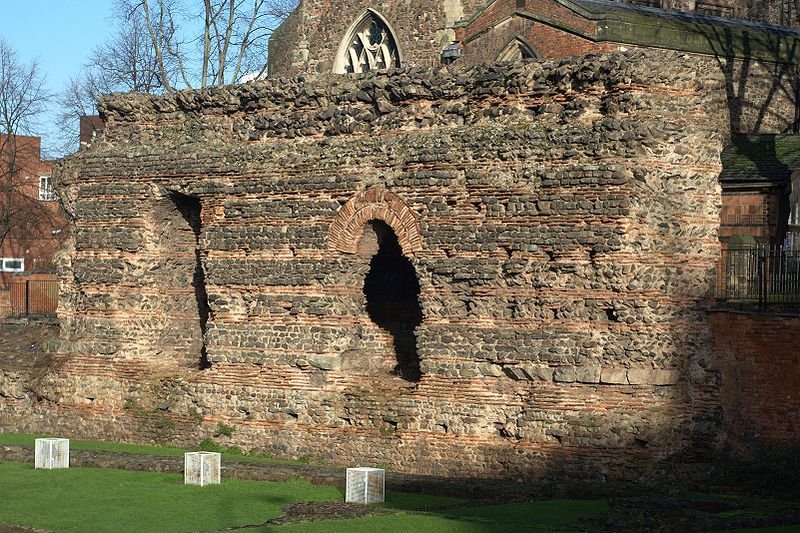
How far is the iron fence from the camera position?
16047mm

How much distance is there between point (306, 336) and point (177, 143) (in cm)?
366

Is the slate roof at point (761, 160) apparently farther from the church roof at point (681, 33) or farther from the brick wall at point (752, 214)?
the church roof at point (681, 33)

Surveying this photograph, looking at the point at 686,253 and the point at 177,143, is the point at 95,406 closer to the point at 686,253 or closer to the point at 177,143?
the point at 177,143

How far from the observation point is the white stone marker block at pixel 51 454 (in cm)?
1703

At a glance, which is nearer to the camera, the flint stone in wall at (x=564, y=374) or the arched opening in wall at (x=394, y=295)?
the flint stone in wall at (x=564, y=374)

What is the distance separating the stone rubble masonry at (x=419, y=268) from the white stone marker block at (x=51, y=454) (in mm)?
2348

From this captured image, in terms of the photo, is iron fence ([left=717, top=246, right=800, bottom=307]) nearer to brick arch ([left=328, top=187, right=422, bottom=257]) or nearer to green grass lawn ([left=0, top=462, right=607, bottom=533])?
green grass lawn ([left=0, top=462, right=607, bottom=533])

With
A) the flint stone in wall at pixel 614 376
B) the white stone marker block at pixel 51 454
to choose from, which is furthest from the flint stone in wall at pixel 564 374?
the white stone marker block at pixel 51 454

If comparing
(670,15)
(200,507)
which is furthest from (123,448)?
(670,15)

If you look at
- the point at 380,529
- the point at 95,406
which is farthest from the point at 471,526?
A: the point at 95,406

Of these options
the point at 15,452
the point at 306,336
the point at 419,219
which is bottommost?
the point at 15,452

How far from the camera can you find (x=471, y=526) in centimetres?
1264

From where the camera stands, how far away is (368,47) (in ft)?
117

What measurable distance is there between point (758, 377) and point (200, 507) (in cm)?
613
